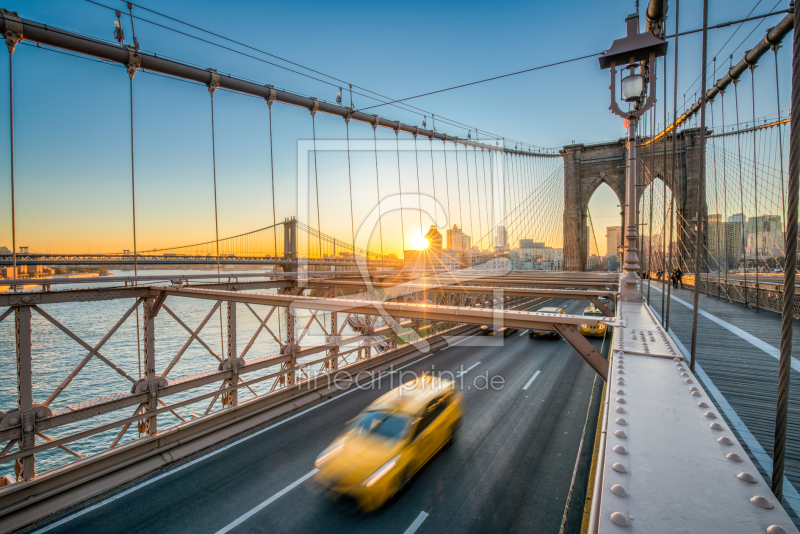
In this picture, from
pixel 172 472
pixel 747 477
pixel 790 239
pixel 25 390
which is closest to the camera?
pixel 747 477

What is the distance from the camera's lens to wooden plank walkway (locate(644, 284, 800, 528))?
3.88 metres

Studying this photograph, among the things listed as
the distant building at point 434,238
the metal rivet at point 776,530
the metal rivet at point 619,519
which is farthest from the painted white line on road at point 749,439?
the distant building at point 434,238

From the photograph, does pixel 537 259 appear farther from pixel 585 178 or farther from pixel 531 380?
pixel 531 380

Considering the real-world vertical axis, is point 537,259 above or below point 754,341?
above

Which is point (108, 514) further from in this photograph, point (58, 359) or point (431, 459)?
point (58, 359)

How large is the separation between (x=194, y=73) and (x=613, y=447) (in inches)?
580

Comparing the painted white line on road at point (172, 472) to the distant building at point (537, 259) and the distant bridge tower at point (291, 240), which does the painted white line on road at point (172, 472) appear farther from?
the distant building at point (537, 259)

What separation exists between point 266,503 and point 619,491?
21.5 ft

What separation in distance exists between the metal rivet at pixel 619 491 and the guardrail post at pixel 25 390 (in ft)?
30.0

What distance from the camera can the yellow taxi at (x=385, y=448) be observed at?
5.90 m

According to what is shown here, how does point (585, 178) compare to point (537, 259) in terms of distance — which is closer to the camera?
point (585, 178)

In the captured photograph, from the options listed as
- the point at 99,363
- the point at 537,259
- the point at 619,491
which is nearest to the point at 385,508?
the point at 619,491

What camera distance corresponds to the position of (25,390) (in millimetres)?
6598

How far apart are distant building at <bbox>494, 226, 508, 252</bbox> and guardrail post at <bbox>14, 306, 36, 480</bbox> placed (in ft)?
124
